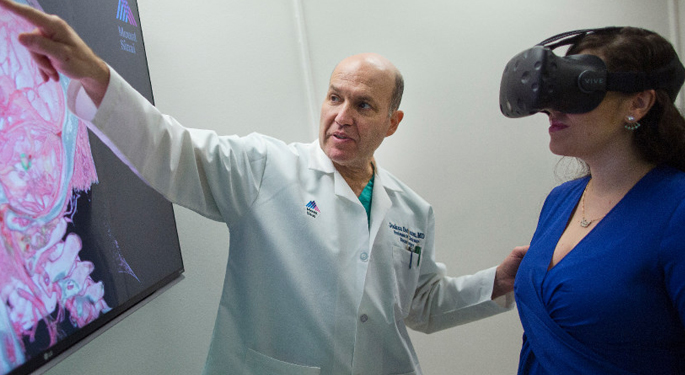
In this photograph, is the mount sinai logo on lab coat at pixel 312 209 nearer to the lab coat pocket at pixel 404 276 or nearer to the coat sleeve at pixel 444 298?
the lab coat pocket at pixel 404 276

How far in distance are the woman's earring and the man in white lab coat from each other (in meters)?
0.60

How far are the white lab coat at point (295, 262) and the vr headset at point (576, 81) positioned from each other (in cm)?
60

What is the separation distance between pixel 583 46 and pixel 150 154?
0.96 metres

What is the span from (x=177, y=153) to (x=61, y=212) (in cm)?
25

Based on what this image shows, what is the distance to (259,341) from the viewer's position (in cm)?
126

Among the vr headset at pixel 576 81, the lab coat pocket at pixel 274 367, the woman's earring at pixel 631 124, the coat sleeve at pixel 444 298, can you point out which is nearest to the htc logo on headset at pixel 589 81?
the vr headset at pixel 576 81

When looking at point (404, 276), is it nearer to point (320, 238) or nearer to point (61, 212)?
point (320, 238)

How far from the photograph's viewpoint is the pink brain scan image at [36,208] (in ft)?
2.68

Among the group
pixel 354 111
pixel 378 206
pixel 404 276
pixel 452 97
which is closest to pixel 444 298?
pixel 404 276

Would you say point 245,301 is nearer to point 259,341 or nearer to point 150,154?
point 259,341

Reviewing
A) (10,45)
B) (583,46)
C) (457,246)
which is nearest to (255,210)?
(10,45)

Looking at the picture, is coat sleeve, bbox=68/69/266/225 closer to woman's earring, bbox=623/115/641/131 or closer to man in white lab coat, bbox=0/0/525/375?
man in white lab coat, bbox=0/0/525/375

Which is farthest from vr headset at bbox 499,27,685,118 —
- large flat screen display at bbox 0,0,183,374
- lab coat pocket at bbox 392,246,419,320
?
large flat screen display at bbox 0,0,183,374

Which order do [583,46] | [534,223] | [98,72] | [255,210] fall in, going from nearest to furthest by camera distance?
[98,72] → [583,46] → [255,210] → [534,223]
